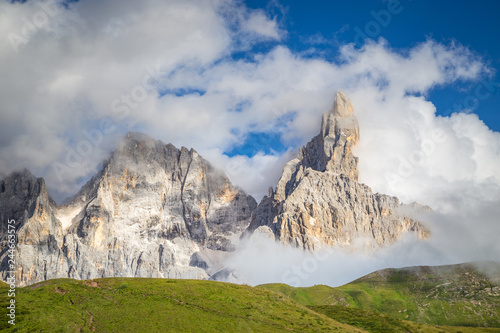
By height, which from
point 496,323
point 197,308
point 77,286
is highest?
point 77,286

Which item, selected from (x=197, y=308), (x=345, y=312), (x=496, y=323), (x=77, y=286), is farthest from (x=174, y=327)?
(x=496, y=323)

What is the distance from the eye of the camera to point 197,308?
111m

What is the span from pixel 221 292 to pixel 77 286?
116ft

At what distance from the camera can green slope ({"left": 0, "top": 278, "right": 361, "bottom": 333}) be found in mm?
94312

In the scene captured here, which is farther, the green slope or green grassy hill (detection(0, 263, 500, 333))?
green grassy hill (detection(0, 263, 500, 333))

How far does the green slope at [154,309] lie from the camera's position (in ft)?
309

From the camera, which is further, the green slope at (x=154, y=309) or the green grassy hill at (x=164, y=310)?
the green grassy hill at (x=164, y=310)

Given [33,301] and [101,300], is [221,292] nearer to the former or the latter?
[101,300]

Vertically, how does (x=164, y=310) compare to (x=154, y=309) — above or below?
below

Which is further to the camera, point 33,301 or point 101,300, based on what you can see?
point 101,300

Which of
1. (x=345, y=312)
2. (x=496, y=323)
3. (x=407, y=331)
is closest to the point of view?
(x=407, y=331)

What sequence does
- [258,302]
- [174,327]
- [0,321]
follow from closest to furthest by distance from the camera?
1. [0,321]
2. [174,327]
3. [258,302]

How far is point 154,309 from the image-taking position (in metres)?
106

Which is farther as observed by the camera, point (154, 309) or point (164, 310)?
point (164, 310)
